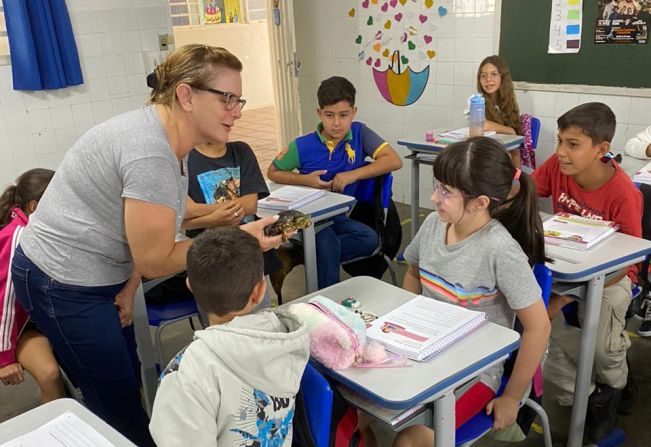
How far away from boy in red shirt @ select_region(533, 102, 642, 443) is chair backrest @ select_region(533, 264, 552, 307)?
1.16ft

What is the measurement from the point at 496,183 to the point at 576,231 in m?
0.63

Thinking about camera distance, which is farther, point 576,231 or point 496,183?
point 576,231

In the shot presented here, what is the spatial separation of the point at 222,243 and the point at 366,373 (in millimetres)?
461

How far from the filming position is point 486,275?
1.68 m

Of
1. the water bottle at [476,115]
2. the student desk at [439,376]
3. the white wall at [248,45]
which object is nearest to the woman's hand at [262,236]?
the student desk at [439,376]

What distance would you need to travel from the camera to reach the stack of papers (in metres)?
2.63

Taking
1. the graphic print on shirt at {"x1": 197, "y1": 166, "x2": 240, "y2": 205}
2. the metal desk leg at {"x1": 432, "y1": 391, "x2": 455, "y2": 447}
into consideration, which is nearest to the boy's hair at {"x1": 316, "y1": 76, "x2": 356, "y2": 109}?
the graphic print on shirt at {"x1": 197, "y1": 166, "x2": 240, "y2": 205}

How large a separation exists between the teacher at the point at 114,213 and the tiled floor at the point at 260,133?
4.98 m

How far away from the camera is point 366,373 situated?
4.51 ft

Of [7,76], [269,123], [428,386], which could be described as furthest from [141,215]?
[269,123]

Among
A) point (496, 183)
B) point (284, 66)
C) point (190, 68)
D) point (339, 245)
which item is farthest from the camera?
point (284, 66)

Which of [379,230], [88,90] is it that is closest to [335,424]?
[379,230]

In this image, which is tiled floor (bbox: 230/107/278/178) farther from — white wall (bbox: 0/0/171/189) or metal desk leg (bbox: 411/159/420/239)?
metal desk leg (bbox: 411/159/420/239)

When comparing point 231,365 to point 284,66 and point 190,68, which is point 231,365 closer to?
point 190,68
